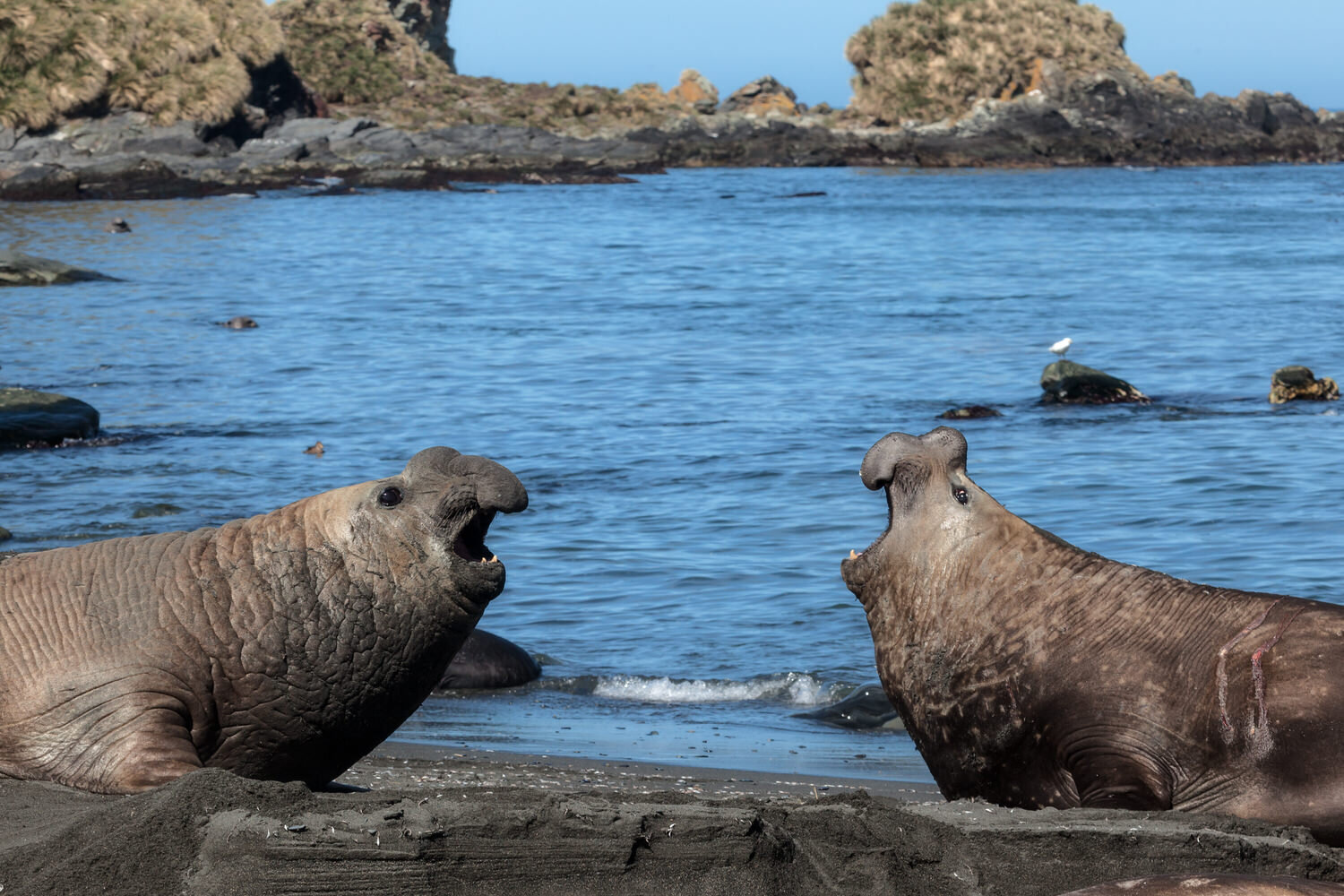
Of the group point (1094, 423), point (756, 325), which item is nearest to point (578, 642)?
point (1094, 423)

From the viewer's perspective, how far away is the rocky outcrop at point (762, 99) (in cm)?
8900

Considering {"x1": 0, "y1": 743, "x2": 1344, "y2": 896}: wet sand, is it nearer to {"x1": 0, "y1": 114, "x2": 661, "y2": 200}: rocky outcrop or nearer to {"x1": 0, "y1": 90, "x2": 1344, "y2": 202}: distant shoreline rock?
{"x1": 0, "y1": 114, "x2": 661, "y2": 200}: rocky outcrop

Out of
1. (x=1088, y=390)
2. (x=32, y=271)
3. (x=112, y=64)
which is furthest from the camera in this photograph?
(x=112, y=64)

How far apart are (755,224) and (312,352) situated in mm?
26212

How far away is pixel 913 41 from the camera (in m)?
90.9

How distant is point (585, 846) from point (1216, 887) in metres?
1.42

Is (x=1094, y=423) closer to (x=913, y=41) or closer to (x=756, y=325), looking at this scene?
(x=756, y=325)

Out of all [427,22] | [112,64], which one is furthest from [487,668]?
[427,22]

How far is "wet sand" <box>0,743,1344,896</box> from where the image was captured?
3.62 m

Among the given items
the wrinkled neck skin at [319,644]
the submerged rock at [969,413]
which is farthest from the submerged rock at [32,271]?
the wrinkled neck skin at [319,644]

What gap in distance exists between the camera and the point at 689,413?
17.0 meters

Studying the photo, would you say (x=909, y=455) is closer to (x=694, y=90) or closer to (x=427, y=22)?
(x=694, y=90)

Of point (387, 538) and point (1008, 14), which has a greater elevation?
point (1008, 14)

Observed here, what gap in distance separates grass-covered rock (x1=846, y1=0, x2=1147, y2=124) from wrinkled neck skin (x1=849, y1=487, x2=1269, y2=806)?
269 feet
